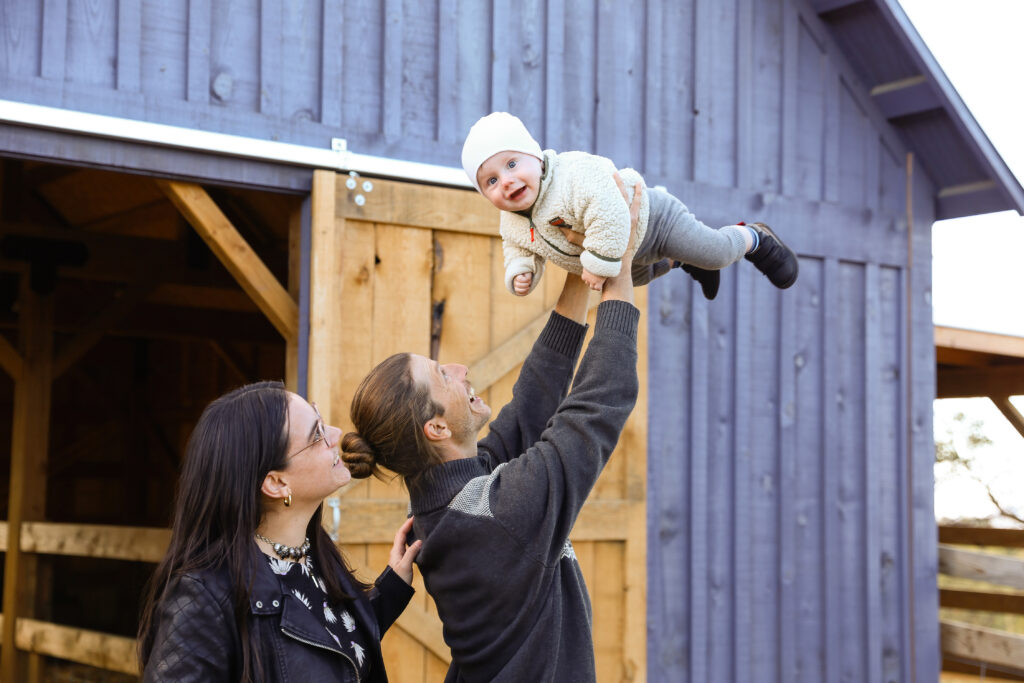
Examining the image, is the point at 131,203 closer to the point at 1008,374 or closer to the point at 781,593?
the point at 781,593

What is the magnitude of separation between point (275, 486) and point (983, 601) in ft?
22.2

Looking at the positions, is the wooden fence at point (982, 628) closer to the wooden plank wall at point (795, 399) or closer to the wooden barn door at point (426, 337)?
the wooden plank wall at point (795, 399)

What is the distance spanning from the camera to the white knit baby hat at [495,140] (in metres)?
2.32

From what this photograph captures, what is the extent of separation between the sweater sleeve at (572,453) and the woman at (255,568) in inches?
15.8

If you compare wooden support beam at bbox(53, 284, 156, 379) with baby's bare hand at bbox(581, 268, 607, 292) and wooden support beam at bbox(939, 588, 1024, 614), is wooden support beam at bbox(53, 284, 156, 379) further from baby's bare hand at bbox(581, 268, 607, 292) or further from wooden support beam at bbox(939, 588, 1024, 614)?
wooden support beam at bbox(939, 588, 1024, 614)

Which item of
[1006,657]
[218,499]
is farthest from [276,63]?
[1006,657]

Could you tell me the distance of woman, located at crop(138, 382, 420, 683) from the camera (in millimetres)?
1962

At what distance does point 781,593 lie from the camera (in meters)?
5.13

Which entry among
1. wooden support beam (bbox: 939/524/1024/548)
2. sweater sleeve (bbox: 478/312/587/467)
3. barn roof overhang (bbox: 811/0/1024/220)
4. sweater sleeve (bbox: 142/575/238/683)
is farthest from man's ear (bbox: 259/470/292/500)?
wooden support beam (bbox: 939/524/1024/548)

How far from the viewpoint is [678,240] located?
Result: 2.54 m

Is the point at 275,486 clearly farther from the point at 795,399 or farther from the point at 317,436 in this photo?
the point at 795,399

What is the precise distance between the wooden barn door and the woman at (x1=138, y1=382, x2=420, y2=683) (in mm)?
1632

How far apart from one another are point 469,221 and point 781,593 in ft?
7.82

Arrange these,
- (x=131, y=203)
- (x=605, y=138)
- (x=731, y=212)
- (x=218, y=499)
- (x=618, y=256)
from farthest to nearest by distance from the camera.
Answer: (x=131, y=203)
(x=731, y=212)
(x=605, y=138)
(x=618, y=256)
(x=218, y=499)
